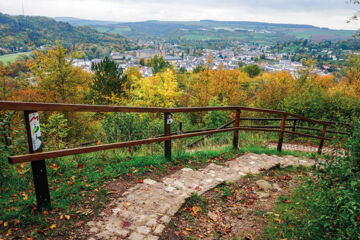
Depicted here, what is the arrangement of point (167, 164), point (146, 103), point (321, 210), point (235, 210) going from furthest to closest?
point (146, 103), point (167, 164), point (235, 210), point (321, 210)

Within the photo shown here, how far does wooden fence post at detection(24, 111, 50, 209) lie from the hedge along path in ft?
2.33

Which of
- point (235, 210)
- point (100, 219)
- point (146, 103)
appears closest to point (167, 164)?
point (235, 210)

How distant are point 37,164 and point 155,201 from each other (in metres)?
1.69

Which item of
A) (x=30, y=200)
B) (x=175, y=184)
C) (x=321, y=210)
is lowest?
(x=175, y=184)

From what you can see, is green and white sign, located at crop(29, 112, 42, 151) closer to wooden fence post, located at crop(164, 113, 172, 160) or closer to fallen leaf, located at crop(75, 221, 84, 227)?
fallen leaf, located at crop(75, 221, 84, 227)

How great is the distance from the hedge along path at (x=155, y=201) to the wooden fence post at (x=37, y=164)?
0.71 metres

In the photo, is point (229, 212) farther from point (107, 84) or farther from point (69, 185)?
point (107, 84)

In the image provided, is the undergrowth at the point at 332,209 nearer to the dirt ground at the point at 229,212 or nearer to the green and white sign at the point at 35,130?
the dirt ground at the point at 229,212

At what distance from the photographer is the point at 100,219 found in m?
2.96

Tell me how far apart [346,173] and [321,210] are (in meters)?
0.50

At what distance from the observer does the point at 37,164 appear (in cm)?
289

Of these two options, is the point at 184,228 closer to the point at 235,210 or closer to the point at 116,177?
the point at 235,210

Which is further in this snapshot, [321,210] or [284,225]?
[284,225]

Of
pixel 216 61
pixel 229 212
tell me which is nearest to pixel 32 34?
pixel 216 61
